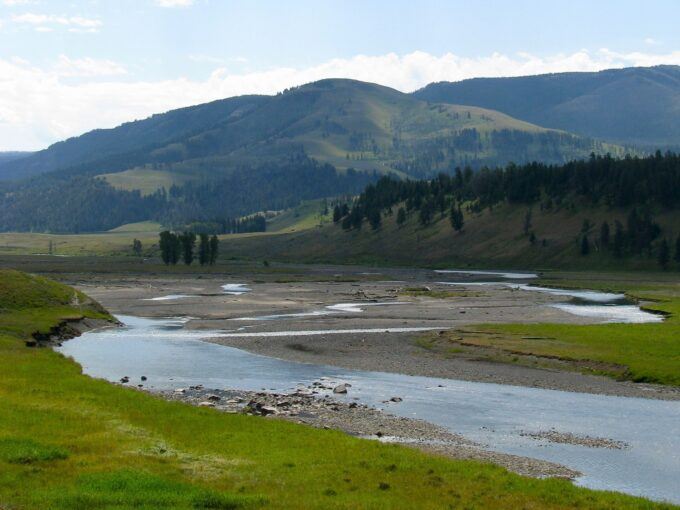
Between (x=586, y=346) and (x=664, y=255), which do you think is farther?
(x=664, y=255)

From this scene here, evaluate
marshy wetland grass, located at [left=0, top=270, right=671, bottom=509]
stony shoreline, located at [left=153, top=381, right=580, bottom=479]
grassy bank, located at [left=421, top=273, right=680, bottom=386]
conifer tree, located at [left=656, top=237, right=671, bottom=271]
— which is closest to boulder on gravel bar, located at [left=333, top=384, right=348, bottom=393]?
stony shoreline, located at [left=153, top=381, right=580, bottom=479]

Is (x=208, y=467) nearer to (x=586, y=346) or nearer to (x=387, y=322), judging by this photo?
(x=586, y=346)

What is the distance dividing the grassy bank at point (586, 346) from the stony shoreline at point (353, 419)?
66.0 ft

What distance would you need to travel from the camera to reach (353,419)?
44875 millimetres

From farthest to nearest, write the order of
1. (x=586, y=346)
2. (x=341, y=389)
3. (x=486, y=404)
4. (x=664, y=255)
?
(x=664, y=255), (x=586, y=346), (x=341, y=389), (x=486, y=404)

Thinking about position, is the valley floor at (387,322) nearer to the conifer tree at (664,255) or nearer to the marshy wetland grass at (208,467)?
the marshy wetland grass at (208,467)

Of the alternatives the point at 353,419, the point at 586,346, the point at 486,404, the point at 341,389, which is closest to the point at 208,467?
the point at 353,419

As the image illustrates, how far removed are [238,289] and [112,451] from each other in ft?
413

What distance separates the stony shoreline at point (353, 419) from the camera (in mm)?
36531

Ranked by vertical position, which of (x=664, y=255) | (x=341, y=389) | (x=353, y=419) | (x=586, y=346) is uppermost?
(x=664, y=255)

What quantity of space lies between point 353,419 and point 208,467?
586 inches

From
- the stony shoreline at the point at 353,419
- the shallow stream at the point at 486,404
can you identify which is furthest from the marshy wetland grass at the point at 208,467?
the shallow stream at the point at 486,404

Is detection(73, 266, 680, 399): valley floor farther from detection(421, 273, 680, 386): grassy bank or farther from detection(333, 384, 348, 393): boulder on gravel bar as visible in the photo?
detection(333, 384, 348, 393): boulder on gravel bar

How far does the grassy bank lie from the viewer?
194 ft
